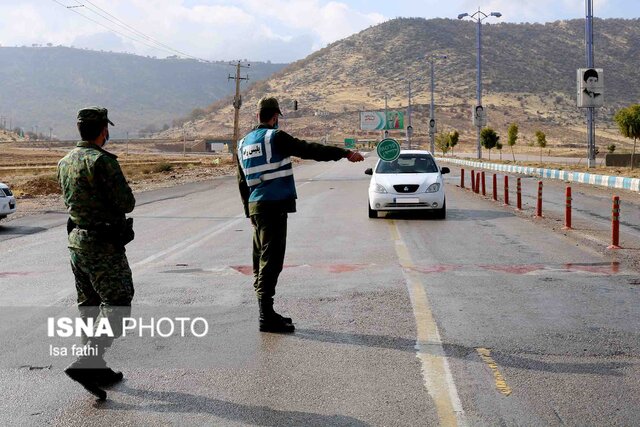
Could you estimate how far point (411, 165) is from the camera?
2003 centimetres

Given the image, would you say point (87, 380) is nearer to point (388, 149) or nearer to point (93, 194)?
point (93, 194)

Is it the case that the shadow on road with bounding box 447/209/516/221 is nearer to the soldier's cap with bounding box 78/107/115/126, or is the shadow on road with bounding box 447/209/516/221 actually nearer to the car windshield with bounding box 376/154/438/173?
the car windshield with bounding box 376/154/438/173

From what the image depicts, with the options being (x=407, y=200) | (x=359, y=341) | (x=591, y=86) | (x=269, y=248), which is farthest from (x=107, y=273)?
(x=591, y=86)

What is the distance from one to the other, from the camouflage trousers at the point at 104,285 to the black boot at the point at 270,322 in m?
1.91

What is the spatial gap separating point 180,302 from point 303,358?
2.60 m

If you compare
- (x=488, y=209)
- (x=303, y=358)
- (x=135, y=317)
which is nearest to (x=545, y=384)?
(x=303, y=358)

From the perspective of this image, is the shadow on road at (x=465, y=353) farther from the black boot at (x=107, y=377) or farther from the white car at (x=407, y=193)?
the white car at (x=407, y=193)

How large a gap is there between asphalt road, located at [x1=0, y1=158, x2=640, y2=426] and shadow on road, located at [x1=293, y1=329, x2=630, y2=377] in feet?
0.06

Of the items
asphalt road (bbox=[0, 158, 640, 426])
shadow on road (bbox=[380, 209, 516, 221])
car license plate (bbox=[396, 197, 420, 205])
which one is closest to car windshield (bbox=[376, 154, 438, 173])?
shadow on road (bbox=[380, 209, 516, 221])

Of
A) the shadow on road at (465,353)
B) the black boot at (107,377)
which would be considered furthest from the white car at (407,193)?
the black boot at (107,377)

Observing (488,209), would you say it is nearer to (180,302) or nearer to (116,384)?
(180,302)

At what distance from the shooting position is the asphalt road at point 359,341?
16.9 ft

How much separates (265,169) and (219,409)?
2.62 meters

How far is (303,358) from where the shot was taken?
20.8 feet
